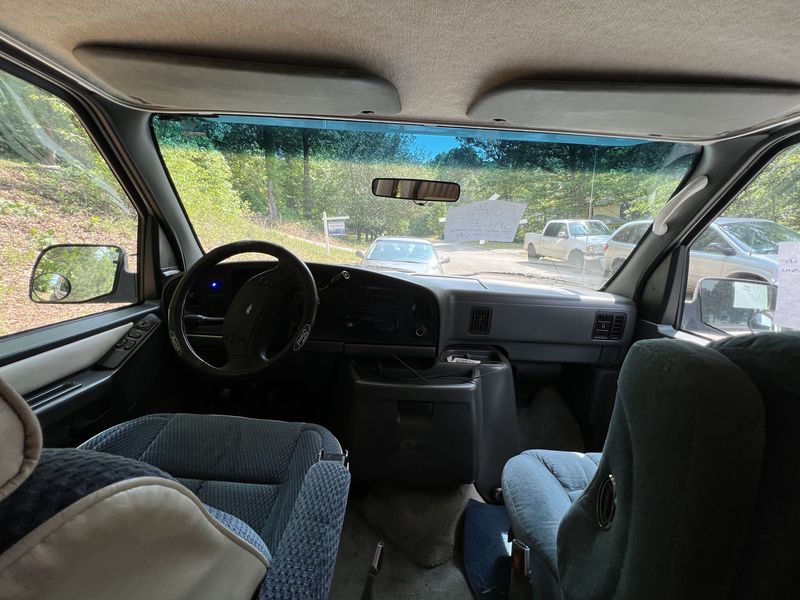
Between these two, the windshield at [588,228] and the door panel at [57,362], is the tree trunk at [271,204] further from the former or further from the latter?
the windshield at [588,228]

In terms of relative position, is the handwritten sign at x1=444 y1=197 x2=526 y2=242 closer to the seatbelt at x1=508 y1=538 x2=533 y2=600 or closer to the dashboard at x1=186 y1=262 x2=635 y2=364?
the dashboard at x1=186 y1=262 x2=635 y2=364

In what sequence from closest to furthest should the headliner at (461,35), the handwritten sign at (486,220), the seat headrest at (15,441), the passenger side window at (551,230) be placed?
the seat headrest at (15,441)
the headliner at (461,35)
the handwritten sign at (486,220)
the passenger side window at (551,230)

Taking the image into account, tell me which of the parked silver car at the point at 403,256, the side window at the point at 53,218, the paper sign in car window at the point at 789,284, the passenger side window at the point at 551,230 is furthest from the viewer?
the parked silver car at the point at 403,256

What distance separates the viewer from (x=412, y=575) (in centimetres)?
174

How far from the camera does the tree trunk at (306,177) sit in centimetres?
208

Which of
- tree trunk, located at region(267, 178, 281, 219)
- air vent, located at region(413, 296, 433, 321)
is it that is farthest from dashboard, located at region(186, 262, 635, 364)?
tree trunk, located at region(267, 178, 281, 219)

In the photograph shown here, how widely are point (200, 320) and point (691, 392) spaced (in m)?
1.88

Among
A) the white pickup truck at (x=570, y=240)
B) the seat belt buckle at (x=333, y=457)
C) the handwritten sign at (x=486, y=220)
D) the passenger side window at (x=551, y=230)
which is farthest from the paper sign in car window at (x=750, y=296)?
the seat belt buckle at (x=333, y=457)

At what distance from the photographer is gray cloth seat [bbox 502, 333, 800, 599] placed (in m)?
0.54

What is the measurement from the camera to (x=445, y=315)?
93.7 inches

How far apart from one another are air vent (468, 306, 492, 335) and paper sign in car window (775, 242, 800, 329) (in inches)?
52.3

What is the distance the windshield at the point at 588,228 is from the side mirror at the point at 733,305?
605 millimetres

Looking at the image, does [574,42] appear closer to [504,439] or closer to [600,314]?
[600,314]

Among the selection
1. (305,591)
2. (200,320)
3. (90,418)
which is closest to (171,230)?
(200,320)
